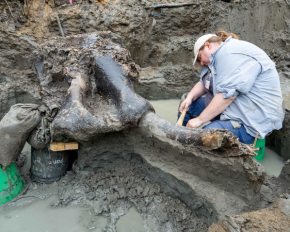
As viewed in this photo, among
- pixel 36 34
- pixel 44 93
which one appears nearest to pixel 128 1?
pixel 36 34

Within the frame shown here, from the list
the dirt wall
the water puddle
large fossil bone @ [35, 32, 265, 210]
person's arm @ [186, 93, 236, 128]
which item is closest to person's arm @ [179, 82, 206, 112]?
person's arm @ [186, 93, 236, 128]

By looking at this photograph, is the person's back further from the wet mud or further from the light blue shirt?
the wet mud

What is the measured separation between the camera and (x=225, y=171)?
64.4 inches

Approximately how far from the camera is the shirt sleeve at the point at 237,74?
2.00m

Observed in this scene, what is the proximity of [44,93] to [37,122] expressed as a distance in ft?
1.18

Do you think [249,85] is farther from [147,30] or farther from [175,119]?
[147,30]

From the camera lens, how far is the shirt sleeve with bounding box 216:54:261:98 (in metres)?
2.00

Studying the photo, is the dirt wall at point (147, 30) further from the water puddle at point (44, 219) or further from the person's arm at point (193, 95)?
the water puddle at point (44, 219)

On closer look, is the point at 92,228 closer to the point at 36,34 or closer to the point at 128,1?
the point at 36,34

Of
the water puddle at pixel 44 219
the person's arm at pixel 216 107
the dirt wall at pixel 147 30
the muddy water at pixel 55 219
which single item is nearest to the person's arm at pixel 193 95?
the person's arm at pixel 216 107

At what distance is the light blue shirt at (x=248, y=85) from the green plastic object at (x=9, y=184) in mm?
1854

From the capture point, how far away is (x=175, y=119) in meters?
3.61

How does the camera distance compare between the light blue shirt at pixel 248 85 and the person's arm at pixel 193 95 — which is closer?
the light blue shirt at pixel 248 85

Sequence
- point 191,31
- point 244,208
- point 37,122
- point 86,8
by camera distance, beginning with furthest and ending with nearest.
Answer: point 191,31, point 86,8, point 37,122, point 244,208
